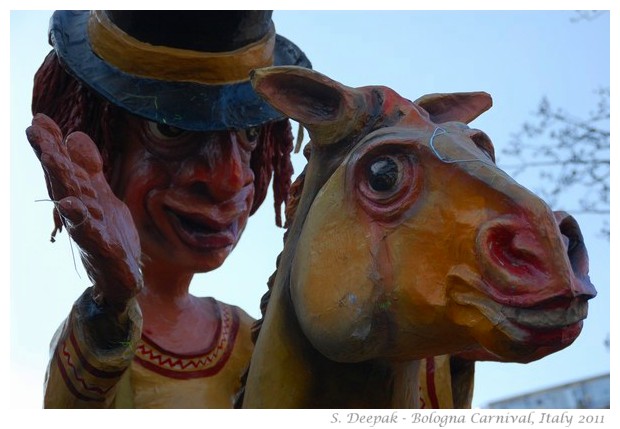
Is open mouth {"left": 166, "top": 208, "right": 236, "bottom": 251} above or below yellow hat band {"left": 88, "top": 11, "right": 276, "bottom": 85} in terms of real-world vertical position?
below

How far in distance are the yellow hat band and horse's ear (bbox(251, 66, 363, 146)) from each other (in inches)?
31.8

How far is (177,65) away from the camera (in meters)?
3.29

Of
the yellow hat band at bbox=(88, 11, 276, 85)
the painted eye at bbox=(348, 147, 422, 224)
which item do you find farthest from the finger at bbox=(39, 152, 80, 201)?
the yellow hat band at bbox=(88, 11, 276, 85)

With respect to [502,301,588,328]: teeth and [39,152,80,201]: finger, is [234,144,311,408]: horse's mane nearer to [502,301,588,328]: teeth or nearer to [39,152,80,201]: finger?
[39,152,80,201]: finger

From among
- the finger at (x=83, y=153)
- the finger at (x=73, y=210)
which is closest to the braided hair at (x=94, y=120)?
the finger at (x=83, y=153)

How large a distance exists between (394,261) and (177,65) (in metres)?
1.28

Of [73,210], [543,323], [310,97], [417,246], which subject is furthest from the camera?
[310,97]

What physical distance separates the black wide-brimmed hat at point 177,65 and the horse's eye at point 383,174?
3.17ft

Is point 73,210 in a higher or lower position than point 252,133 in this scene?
lower

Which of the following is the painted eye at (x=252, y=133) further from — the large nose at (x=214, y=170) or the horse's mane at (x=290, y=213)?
the horse's mane at (x=290, y=213)

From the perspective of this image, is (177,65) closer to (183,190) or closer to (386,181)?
(183,190)

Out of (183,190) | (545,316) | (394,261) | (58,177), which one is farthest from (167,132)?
(545,316)

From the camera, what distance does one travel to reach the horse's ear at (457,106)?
111 inches

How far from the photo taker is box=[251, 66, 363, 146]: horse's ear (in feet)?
8.25
